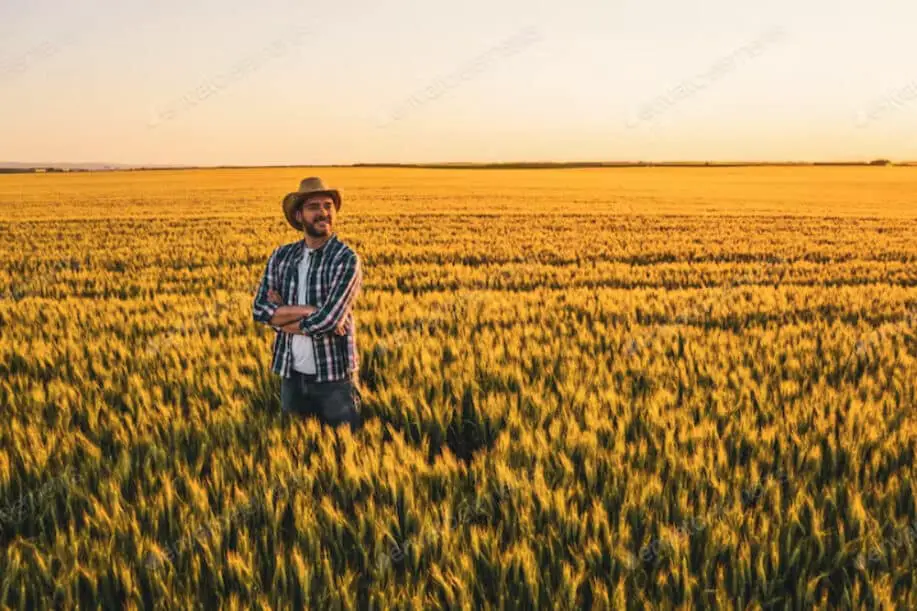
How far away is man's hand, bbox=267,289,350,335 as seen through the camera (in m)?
3.80

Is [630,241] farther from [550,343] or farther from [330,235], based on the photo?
[330,235]

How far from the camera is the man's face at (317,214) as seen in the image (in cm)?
378

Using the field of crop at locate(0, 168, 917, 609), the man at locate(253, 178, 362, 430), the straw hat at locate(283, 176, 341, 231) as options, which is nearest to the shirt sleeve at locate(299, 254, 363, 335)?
the man at locate(253, 178, 362, 430)

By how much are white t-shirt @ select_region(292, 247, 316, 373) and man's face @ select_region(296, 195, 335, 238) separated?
187 mm

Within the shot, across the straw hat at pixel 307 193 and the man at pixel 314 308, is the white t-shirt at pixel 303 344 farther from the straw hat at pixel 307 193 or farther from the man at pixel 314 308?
the straw hat at pixel 307 193

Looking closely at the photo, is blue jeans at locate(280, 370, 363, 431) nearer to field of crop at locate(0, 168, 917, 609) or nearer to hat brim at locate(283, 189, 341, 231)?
field of crop at locate(0, 168, 917, 609)

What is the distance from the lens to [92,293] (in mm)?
10383

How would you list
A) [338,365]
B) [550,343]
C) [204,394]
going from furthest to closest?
1. [550,343]
2. [204,394]
3. [338,365]

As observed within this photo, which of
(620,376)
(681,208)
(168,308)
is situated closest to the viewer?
(620,376)

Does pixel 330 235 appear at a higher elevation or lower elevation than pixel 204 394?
higher

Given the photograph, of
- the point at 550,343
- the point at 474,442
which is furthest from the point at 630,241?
the point at 474,442

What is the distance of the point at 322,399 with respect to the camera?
13.2 ft

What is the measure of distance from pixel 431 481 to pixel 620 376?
8.21 feet

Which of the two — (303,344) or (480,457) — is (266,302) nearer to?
(303,344)
